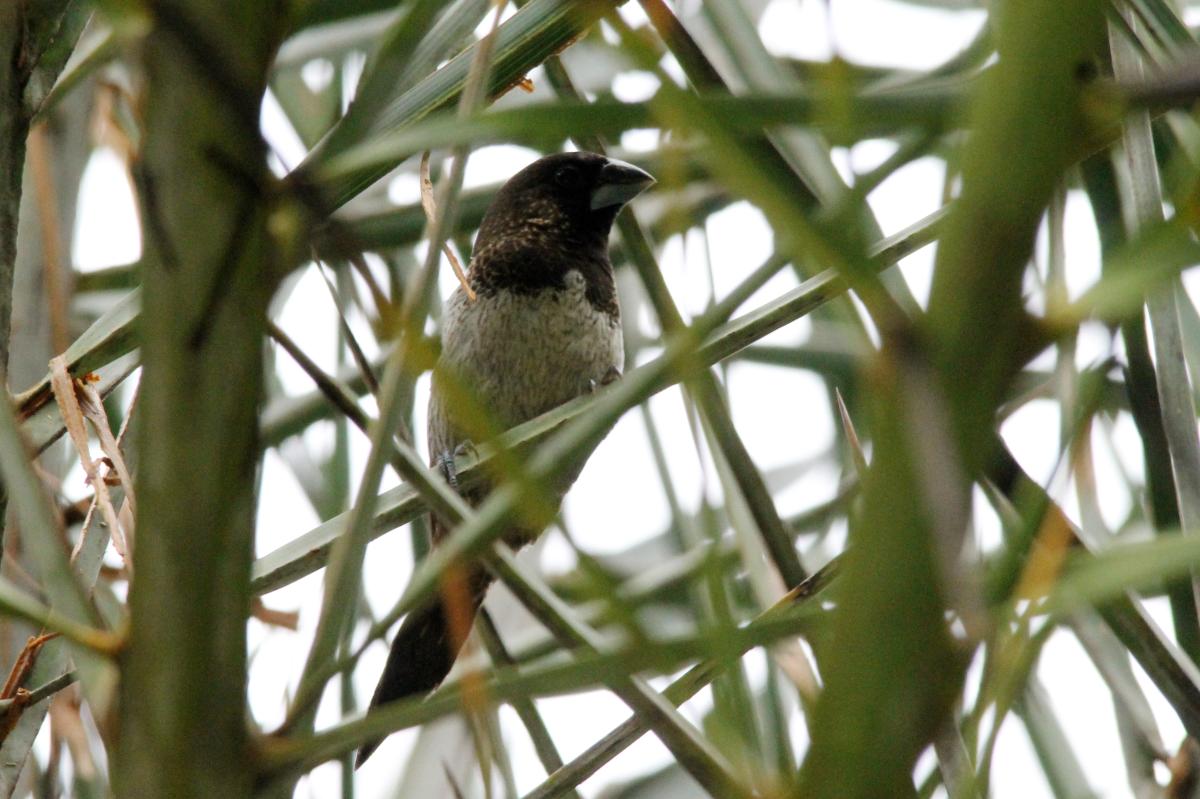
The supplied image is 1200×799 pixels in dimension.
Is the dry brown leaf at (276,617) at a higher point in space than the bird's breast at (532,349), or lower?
lower

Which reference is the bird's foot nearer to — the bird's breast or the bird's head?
the bird's breast

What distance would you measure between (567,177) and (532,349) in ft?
2.38

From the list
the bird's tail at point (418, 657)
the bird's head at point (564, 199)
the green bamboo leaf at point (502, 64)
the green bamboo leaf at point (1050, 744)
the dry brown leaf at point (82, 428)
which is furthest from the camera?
the bird's head at point (564, 199)

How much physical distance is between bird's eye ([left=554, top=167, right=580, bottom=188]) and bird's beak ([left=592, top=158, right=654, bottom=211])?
0.07 meters

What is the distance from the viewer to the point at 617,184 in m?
3.85

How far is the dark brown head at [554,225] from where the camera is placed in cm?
351

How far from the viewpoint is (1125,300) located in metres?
0.56

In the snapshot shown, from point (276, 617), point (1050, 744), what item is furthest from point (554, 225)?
point (1050, 744)

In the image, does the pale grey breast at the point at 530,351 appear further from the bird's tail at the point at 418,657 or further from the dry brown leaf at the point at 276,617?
the dry brown leaf at the point at 276,617

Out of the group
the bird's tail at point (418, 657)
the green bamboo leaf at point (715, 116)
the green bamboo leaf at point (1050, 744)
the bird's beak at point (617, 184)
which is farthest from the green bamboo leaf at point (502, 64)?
the bird's beak at point (617, 184)

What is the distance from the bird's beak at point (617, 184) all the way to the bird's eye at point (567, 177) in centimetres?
7

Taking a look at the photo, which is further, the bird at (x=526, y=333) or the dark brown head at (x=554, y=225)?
the dark brown head at (x=554, y=225)

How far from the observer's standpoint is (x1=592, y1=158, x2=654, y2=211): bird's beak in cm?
382

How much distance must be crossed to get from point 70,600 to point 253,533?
119mm
